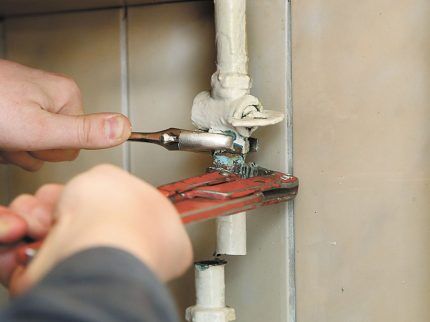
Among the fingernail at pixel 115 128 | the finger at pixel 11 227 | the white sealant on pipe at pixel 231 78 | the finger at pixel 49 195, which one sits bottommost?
the finger at pixel 11 227

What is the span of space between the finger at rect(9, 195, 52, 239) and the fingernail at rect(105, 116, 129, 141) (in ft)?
0.67

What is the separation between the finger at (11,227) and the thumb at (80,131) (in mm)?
220

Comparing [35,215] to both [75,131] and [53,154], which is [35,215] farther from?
[53,154]

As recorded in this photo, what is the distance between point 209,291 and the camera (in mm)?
650

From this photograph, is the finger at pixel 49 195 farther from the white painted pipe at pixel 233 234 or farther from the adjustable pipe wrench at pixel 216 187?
the white painted pipe at pixel 233 234

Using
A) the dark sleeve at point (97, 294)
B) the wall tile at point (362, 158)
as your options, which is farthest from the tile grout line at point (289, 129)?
the dark sleeve at point (97, 294)

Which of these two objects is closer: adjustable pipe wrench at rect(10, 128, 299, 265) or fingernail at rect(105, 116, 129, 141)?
adjustable pipe wrench at rect(10, 128, 299, 265)

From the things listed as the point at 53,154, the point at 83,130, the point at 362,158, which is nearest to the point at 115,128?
the point at 83,130

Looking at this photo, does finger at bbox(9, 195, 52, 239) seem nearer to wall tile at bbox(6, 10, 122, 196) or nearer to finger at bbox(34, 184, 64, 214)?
finger at bbox(34, 184, 64, 214)

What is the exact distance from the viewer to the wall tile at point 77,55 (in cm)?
81

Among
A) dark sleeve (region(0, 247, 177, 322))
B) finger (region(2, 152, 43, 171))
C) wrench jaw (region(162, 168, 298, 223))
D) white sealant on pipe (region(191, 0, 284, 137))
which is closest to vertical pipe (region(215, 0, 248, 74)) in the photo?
white sealant on pipe (region(191, 0, 284, 137))

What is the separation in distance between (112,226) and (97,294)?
0.06 metres

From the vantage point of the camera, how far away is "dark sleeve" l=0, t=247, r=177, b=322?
0.27 metres

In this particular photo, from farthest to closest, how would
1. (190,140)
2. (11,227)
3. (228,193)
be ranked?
(190,140), (228,193), (11,227)
